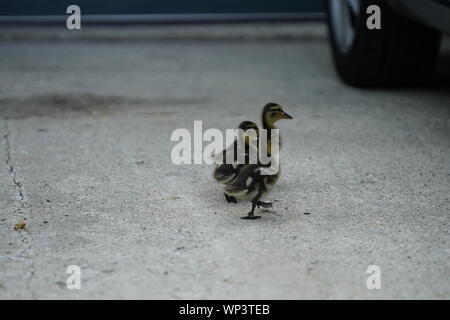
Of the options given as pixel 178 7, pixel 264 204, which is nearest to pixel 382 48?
pixel 264 204

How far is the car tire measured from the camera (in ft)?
21.9

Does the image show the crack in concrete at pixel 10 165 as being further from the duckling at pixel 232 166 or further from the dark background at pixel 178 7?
the dark background at pixel 178 7

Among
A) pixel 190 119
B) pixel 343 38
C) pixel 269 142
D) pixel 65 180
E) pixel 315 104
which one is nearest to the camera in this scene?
pixel 269 142

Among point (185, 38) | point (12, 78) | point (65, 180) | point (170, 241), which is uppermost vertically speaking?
point (185, 38)

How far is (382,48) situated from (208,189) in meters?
2.55

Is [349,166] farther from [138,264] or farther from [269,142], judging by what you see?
[138,264]

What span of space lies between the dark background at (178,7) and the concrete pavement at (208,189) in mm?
1512

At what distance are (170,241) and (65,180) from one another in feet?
3.88

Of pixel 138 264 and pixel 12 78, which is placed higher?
pixel 12 78

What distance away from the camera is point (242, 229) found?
4.19 metres

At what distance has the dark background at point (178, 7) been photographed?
31.9 feet

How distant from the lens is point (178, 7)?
998cm

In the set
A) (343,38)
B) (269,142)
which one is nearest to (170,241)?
(269,142)

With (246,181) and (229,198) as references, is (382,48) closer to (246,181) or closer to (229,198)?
(229,198)
